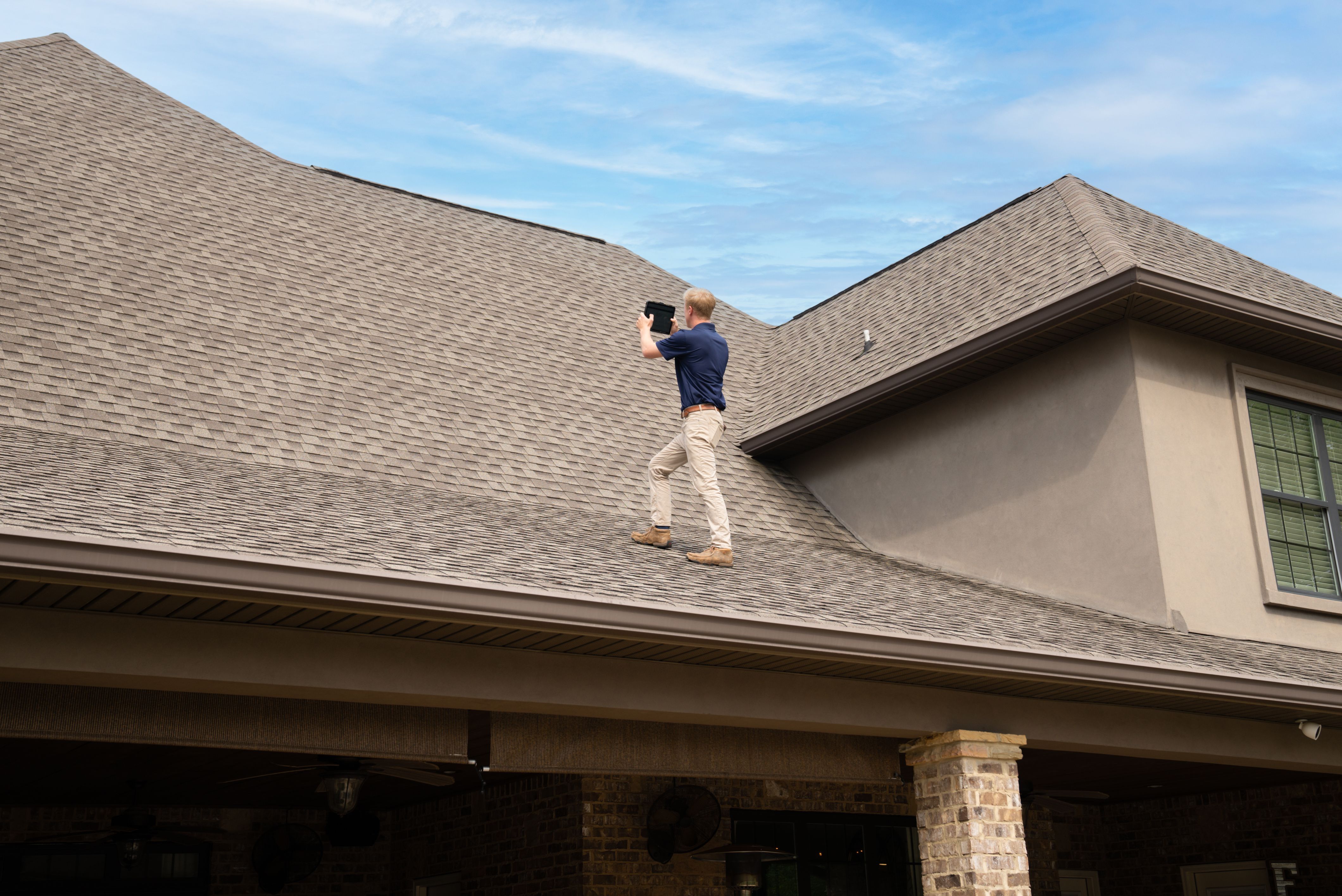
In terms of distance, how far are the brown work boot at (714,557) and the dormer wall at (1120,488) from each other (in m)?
3.11

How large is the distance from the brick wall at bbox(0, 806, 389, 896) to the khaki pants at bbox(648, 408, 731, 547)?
5.14 meters

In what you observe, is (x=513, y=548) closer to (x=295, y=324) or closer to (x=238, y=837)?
(x=295, y=324)

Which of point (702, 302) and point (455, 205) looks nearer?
point (702, 302)

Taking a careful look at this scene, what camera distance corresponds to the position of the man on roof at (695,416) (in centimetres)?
791

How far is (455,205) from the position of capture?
1430 cm

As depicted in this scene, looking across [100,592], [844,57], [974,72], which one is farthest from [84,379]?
[974,72]

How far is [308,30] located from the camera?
15.9 m

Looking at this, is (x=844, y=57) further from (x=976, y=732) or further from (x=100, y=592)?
(x=100, y=592)

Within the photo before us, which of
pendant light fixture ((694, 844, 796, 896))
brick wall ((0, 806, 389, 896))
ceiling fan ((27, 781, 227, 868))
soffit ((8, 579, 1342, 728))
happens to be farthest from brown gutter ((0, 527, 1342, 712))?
brick wall ((0, 806, 389, 896))

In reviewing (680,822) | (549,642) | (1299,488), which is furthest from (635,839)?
(1299,488)

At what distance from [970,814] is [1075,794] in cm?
392

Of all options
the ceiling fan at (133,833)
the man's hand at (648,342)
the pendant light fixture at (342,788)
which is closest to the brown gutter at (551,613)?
the man's hand at (648,342)

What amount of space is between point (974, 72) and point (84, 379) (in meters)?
42.8

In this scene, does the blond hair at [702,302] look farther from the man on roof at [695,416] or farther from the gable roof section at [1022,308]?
the gable roof section at [1022,308]
